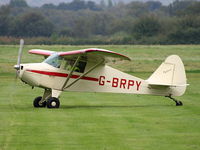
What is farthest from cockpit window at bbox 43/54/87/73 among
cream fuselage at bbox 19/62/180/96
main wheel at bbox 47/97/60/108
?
main wheel at bbox 47/97/60/108

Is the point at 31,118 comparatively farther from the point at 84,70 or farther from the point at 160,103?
the point at 160,103

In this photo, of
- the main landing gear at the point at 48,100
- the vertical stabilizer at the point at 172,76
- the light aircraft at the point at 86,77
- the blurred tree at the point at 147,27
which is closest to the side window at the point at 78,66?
the light aircraft at the point at 86,77

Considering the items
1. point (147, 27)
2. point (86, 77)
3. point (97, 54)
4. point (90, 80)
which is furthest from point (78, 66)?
point (147, 27)

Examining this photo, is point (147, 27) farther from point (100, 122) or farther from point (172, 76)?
point (100, 122)

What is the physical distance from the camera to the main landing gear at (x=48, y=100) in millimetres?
17516

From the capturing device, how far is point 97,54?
17.2 m

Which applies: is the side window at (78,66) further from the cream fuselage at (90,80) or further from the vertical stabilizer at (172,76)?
the vertical stabilizer at (172,76)

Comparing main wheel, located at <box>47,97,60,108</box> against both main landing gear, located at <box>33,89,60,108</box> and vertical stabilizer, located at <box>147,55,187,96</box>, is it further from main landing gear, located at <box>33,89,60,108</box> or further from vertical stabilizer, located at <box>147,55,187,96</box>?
vertical stabilizer, located at <box>147,55,187,96</box>

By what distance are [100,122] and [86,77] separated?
162 inches

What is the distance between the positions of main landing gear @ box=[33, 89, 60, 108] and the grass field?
0.81 feet

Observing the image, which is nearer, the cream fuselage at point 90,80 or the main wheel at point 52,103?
the main wheel at point 52,103

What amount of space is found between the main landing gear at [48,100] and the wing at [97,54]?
128 centimetres

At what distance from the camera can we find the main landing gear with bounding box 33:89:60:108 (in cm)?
1752

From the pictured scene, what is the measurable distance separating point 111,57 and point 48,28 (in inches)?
1984
